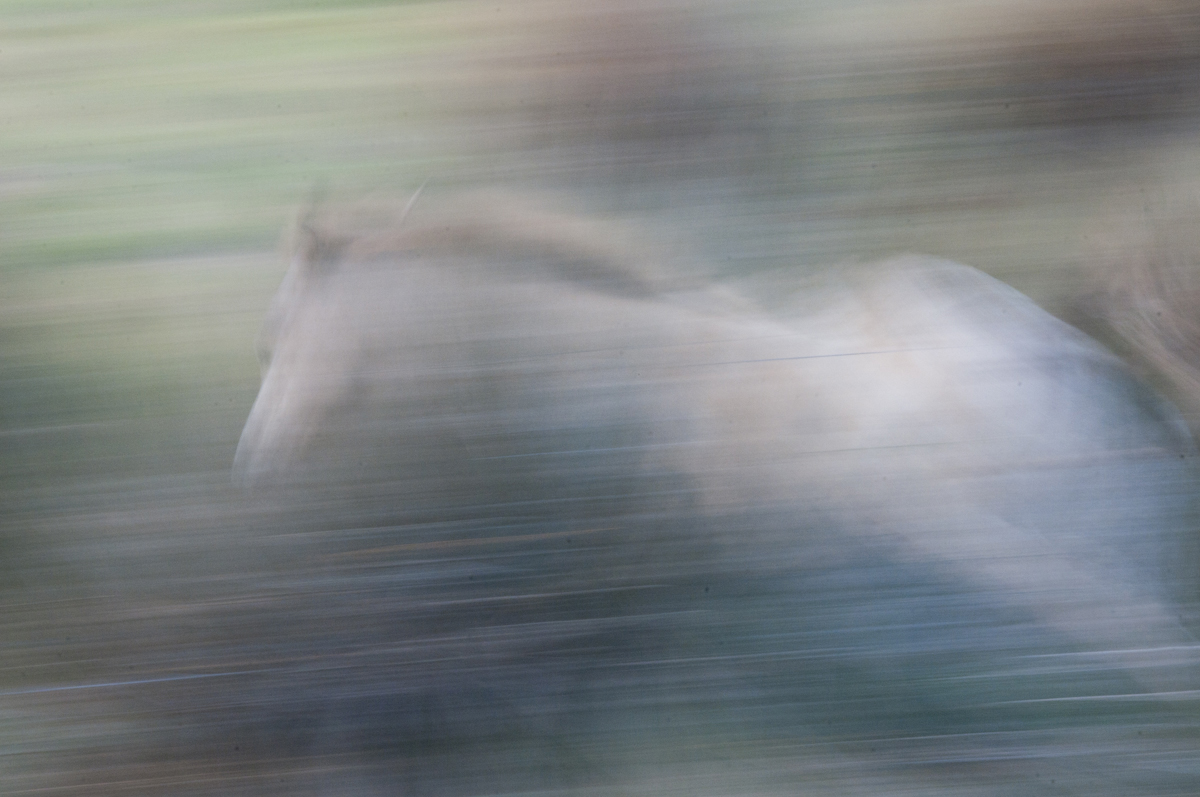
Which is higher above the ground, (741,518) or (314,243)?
(314,243)

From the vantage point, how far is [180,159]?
115cm

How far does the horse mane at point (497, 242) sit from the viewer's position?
3.78 feet

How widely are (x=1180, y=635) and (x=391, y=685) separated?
3.23 feet

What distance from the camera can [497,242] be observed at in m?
1.16

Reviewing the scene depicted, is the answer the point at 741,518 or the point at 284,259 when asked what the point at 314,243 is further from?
the point at 741,518

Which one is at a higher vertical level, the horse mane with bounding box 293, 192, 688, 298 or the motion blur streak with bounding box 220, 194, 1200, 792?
the horse mane with bounding box 293, 192, 688, 298

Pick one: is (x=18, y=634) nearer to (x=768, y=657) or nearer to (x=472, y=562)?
(x=472, y=562)

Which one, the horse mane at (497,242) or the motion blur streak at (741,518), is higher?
the horse mane at (497,242)

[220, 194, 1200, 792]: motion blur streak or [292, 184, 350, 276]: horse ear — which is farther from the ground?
[292, 184, 350, 276]: horse ear

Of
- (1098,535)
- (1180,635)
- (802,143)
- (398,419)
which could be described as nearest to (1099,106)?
(802,143)

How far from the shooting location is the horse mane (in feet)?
3.78

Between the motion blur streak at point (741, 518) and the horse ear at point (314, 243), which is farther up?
the horse ear at point (314, 243)

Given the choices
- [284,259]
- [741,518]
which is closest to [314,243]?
[284,259]

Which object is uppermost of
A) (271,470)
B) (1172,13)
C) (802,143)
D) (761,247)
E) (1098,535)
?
(1172,13)
